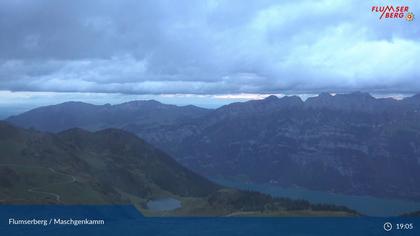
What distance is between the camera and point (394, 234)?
121 ft

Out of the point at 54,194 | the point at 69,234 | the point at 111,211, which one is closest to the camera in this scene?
the point at 69,234

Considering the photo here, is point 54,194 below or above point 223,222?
below

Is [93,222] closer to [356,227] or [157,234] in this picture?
[157,234]

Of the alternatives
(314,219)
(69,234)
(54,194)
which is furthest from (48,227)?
(54,194)

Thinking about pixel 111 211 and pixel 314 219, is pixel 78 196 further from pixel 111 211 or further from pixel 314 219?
pixel 314 219

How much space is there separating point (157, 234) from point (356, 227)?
1548 centimetres

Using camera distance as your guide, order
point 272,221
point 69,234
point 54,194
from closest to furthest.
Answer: point 69,234
point 272,221
point 54,194

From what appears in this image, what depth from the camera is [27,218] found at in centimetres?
4078

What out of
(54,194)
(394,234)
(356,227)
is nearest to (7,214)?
(356,227)

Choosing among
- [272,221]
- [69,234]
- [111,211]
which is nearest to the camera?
[69,234]

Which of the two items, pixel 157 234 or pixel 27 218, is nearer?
pixel 157 234

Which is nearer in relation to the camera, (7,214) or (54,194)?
(7,214)

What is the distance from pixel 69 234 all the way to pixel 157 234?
6.68 m

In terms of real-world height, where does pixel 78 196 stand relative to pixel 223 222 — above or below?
below
